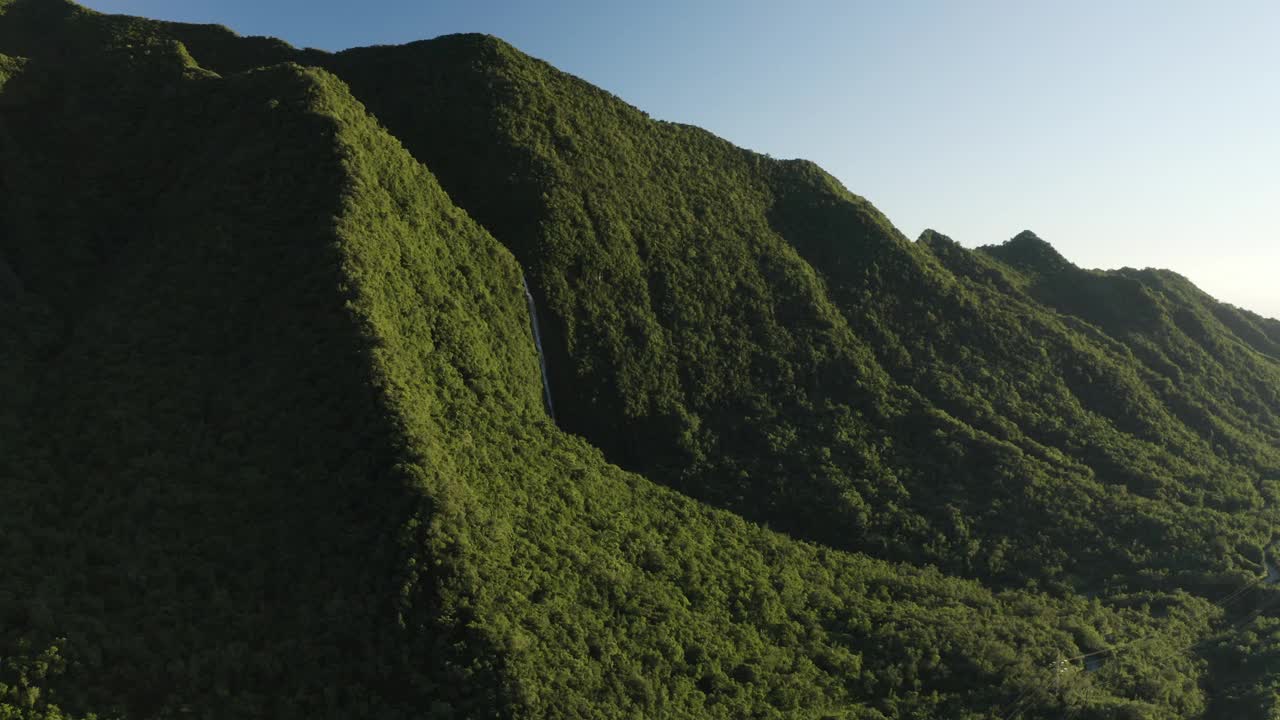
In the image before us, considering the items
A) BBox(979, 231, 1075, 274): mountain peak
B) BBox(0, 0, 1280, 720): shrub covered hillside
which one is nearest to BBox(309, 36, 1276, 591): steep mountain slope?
BBox(0, 0, 1280, 720): shrub covered hillside

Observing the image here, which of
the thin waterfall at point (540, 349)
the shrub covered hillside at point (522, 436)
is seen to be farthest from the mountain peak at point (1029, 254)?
the thin waterfall at point (540, 349)

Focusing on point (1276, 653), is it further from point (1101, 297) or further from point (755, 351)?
point (1101, 297)

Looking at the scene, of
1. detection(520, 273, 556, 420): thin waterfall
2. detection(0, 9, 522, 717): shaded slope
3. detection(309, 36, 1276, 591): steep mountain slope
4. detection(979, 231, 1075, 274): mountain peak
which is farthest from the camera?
detection(979, 231, 1075, 274): mountain peak

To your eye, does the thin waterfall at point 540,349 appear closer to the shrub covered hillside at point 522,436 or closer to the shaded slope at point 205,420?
the shrub covered hillside at point 522,436

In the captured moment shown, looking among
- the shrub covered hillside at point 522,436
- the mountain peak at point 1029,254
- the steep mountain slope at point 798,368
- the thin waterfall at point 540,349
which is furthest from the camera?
the mountain peak at point 1029,254

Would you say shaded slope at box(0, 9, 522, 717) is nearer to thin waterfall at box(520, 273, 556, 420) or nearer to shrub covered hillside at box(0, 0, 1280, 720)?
shrub covered hillside at box(0, 0, 1280, 720)

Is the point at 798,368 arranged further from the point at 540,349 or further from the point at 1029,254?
the point at 1029,254

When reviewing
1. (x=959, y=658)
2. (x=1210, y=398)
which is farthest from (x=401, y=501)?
(x=1210, y=398)

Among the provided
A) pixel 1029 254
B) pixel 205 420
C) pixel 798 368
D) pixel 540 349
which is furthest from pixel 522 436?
pixel 1029 254
